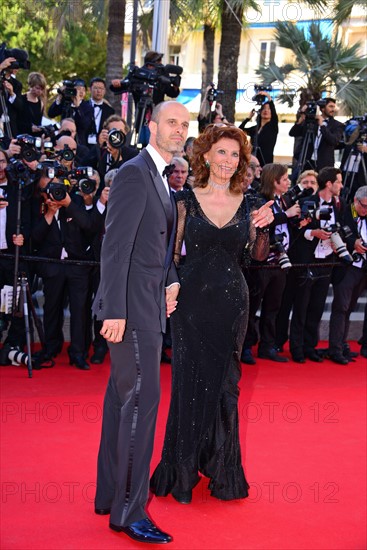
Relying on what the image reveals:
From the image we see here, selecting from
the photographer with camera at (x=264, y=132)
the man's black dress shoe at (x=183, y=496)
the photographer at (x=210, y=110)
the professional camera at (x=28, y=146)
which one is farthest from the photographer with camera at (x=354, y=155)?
the man's black dress shoe at (x=183, y=496)

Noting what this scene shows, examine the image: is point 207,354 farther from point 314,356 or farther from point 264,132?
point 264,132

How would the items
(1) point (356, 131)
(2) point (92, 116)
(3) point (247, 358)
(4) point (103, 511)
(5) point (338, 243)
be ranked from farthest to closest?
(1) point (356, 131) → (2) point (92, 116) → (5) point (338, 243) → (3) point (247, 358) → (4) point (103, 511)

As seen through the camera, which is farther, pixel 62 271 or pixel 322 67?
pixel 322 67

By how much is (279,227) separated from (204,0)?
8139 mm

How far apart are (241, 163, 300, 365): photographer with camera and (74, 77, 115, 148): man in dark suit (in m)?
2.50

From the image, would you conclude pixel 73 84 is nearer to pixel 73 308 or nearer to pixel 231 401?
pixel 73 308

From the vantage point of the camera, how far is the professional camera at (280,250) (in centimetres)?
798

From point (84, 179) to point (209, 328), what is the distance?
116 inches

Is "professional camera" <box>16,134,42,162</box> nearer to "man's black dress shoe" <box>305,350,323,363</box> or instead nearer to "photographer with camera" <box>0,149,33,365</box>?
"photographer with camera" <box>0,149,33,365</box>

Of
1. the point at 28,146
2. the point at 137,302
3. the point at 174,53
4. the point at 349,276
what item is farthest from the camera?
the point at 174,53

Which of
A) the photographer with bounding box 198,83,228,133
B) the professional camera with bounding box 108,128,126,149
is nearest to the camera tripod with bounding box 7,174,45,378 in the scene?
the professional camera with bounding box 108,128,126,149

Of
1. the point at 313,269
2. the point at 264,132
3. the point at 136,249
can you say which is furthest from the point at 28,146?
the point at 264,132

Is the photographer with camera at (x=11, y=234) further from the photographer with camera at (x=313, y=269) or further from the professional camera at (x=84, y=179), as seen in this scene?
the photographer with camera at (x=313, y=269)

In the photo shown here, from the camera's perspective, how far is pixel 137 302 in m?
4.02
